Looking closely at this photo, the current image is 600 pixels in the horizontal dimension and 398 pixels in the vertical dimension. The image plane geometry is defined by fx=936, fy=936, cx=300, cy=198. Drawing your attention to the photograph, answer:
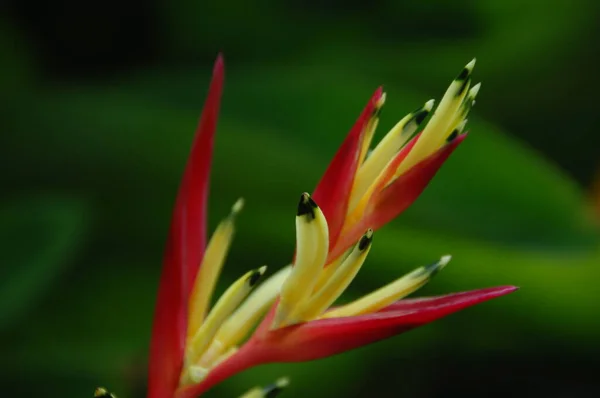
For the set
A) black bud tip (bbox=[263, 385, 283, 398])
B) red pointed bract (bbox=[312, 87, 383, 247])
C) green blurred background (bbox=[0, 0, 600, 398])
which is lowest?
black bud tip (bbox=[263, 385, 283, 398])

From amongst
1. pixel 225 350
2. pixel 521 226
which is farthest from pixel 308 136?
pixel 225 350

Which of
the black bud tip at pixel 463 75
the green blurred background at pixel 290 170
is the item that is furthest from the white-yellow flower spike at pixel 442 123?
the green blurred background at pixel 290 170

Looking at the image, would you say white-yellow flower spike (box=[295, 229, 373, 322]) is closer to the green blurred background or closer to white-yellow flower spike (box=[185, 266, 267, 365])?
white-yellow flower spike (box=[185, 266, 267, 365])

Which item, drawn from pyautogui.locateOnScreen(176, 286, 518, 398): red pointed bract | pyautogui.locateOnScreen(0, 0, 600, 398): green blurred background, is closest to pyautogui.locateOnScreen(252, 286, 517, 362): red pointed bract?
pyautogui.locateOnScreen(176, 286, 518, 398): red pointed bract

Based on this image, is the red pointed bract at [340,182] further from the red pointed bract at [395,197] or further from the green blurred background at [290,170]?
the green blurred background at [290,170]

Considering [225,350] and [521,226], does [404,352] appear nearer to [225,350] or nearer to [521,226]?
[521,226]

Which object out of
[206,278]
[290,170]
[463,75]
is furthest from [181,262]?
[290,170]
